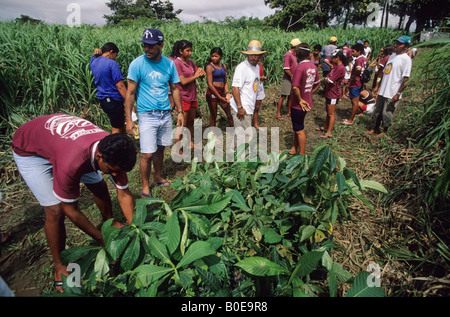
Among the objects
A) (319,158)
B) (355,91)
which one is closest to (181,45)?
(319,158)

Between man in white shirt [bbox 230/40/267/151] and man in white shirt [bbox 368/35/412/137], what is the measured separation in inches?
97.6

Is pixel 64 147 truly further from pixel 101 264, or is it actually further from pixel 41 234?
pixel 41 234

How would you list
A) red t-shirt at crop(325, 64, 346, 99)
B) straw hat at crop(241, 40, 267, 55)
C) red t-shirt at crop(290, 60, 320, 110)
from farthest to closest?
red t-shirt at crop(325, 64, 346, 99)
straw hat at crop(241, 40, 267, 55)
red t-shirt at crop(290, 60, 320, 110)

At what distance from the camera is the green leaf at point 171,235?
4.24 feet

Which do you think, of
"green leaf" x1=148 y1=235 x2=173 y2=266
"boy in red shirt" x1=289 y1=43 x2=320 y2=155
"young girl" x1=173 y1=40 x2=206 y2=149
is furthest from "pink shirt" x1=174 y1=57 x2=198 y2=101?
"green leaf" x1=148 y1=235 x2=173 y2=266

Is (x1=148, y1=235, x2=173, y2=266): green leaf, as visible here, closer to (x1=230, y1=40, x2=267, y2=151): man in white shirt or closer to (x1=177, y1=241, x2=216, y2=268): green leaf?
(x1=177, y1=241, x2=216, y2=268): green leaf

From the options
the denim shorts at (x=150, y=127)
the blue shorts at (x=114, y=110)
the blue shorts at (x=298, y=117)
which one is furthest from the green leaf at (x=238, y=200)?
the blue shorts at (x=114, y=110)

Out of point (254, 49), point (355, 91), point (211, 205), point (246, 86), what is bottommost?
point (211, 205)

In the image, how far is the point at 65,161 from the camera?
1.65 metres

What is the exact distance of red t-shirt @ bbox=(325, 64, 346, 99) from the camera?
455 centimetres

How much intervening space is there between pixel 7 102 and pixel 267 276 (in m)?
4.51

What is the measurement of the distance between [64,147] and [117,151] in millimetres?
481

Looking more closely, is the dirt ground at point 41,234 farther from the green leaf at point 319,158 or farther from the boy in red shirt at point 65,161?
the green leaf at point 319,158

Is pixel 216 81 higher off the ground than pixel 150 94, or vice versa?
pixel 216 81
